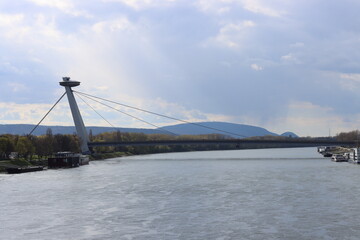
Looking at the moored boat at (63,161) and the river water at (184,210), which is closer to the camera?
the river water at (184,210)

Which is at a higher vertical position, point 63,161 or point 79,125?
point 79,125

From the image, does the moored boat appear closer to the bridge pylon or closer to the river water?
the bridge pylon

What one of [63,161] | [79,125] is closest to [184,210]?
[63,161]

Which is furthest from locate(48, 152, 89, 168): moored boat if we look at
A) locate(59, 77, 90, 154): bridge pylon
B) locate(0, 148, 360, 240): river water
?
locate(0, 148, 360, 240): river water

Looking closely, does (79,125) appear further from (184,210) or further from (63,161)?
(184,210)

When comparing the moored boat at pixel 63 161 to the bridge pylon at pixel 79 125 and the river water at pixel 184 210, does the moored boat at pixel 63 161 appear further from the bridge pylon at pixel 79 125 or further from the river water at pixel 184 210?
the river water at pixel 184 210

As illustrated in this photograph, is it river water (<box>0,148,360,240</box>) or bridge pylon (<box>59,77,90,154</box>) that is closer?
river water (<box>0,148,360,240</box>)

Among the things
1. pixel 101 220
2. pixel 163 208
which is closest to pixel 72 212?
pixel 101 220

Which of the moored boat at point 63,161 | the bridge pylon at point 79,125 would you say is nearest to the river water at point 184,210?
the moored boat at point 63,161

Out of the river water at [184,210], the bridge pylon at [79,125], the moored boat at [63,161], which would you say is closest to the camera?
the river water at [184,210]

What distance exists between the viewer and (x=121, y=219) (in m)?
30.3

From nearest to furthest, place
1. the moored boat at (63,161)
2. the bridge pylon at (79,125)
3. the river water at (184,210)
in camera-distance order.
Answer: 1. the river water at (184,210)
2. the moored boat at (63,161)
3. the bridge pylon at (79,125)

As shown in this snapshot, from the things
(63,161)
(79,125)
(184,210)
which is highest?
(79,125)

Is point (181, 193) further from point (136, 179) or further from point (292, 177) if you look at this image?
point (292, 177)
